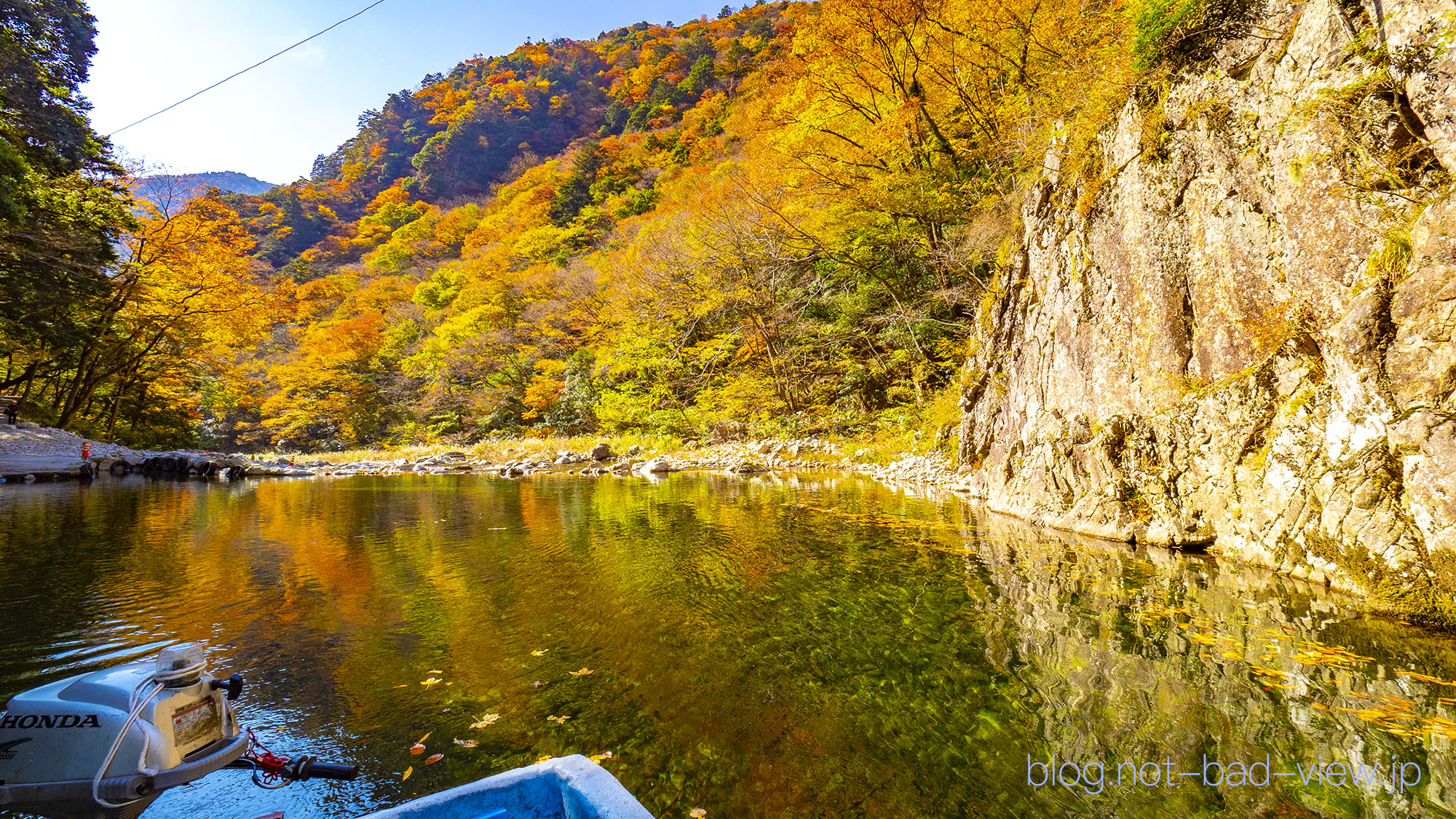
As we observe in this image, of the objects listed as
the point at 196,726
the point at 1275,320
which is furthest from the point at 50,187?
the point at 1275,320

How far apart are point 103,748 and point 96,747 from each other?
0.03 m

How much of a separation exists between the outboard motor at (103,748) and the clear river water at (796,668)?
42cm

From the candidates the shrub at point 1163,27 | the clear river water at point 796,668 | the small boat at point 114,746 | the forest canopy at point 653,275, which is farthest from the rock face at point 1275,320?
the small boat at point 114,746

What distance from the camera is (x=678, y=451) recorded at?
20.3 meters

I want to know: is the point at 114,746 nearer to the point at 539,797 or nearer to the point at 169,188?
the point at 539,797

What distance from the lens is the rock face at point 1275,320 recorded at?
12.4ft

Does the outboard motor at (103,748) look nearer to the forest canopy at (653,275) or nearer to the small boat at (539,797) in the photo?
the small boat at (539,797)

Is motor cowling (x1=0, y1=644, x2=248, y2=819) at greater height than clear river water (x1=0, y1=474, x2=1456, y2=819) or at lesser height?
greater

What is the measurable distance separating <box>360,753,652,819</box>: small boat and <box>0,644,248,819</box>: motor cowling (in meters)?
1.20

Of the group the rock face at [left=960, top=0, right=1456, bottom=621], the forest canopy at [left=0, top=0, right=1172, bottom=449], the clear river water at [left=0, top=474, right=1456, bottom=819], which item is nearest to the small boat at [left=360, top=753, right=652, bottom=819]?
the clear river water at [left=0, top=474, right=1456, bottom=819]

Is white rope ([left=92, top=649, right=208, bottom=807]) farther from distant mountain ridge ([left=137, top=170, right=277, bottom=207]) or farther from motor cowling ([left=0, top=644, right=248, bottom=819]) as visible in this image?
distant mountain ridge ([left=137, top=170, right=277, bottom=207])

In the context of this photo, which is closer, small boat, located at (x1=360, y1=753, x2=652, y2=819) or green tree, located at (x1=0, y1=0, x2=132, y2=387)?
small boat, located at (x1=360, y1=753, x2=652, y2=819)

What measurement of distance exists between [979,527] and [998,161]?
920 cm

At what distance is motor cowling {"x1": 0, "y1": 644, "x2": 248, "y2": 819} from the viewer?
1.86 metres
